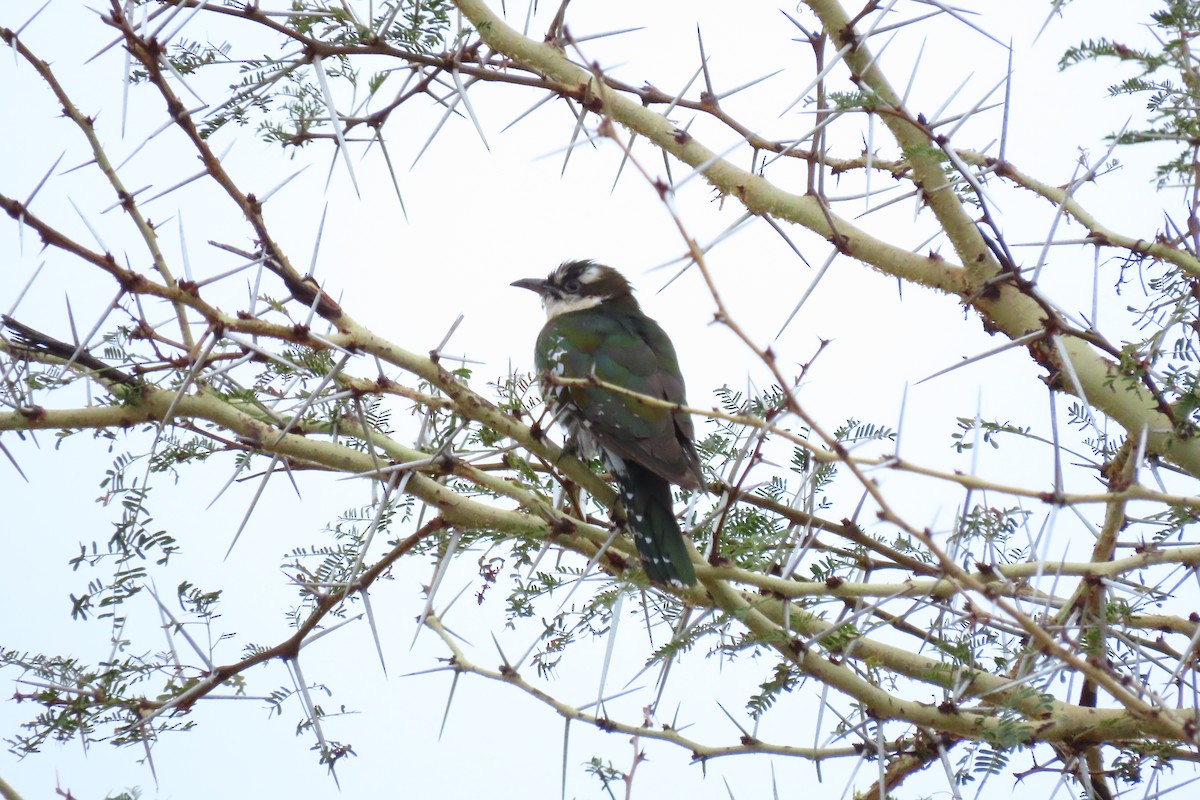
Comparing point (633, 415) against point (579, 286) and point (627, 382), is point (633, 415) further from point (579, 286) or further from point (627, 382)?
point (579, 286)

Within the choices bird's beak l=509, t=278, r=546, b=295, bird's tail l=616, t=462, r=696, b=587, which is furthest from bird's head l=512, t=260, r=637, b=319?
bird's tail l=616, t=462, r=696, b=587

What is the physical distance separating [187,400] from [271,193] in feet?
1.78

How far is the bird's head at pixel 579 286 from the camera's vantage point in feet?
19.8

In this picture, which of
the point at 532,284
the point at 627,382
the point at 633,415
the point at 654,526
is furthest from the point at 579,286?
the point at 654,526

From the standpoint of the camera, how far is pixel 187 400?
2871 mm

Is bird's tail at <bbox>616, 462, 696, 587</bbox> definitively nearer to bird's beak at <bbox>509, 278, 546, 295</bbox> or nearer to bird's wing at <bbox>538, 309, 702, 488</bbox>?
bird's wing at <bbox>538, 309, 702, 488</bbox>

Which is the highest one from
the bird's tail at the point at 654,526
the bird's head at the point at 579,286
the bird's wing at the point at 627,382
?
the bird's head at the point at 579,286

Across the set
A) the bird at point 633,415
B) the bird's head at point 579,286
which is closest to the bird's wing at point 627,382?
the bird at point 633,415

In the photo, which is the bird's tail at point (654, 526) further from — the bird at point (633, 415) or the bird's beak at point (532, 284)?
the bird's beak at point (532, 284)

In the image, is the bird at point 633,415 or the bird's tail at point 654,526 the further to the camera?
the bird at point 633,415

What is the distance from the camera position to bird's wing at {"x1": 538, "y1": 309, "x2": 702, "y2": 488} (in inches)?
147

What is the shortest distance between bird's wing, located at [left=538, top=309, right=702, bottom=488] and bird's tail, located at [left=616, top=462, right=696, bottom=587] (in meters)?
0.09

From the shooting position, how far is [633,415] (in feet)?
12.7

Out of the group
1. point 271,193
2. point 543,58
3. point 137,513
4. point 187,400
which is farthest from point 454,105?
point 137,513
